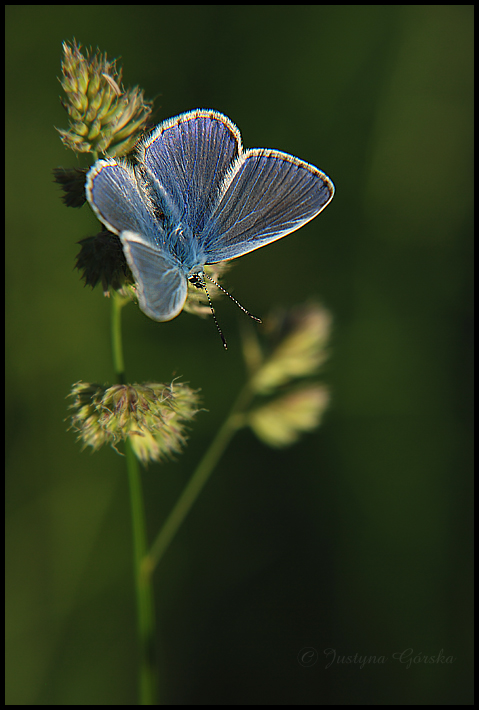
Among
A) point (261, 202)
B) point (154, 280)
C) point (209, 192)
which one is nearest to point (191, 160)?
point (209, 192)

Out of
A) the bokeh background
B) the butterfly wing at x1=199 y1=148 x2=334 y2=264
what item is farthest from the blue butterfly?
the bokeh background

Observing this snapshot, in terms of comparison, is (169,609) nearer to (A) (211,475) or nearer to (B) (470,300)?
(A) (211,475)

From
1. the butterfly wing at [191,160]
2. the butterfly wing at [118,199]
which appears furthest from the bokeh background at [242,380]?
the butterfly wing at [118,199]

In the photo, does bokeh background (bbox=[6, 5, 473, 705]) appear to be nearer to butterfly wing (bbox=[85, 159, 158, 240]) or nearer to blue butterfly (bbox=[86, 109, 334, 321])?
blue butterfly (bbox=[86, 109, 334, 321])

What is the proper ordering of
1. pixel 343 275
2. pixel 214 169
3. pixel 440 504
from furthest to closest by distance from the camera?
pixel 343 275 < pixel 440 504 < pixel 214 169

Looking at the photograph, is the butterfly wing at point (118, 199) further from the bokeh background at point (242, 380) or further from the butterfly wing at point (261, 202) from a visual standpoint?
the bokeh background at point (242, 380)

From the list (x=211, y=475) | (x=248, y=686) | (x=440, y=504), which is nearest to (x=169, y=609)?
(x=248, y=686)
